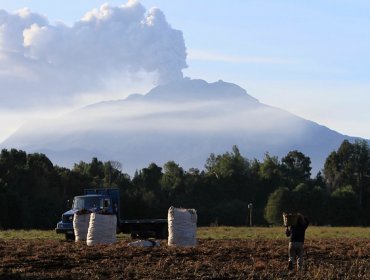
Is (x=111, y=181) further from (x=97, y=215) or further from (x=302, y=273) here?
(x=302, y=273)

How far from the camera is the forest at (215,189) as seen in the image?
84738mm

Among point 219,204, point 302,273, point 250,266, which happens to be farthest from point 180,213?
point 219,204

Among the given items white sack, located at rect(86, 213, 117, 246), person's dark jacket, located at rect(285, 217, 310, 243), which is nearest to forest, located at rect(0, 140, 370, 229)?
white sack, located at rect(86, 213, 117, 246)

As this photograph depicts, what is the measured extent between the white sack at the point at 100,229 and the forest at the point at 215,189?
45310 mm

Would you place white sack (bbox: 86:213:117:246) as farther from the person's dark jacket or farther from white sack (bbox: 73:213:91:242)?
the person's dark jacket

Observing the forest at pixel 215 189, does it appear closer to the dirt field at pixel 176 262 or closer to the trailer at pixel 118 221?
the trailer at pixel 118 221

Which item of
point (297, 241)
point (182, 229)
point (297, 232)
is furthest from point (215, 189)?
point (297, 241)

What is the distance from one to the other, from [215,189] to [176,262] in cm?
9240

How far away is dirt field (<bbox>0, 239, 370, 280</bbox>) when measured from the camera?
786 inches

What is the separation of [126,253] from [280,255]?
507 centimetres

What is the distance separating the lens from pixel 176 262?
2322 centimetres

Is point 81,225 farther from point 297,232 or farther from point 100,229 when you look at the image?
point 297,232

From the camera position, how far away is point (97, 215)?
31.8 metres

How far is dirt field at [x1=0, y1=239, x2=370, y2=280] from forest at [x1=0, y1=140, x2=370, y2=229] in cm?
4862
